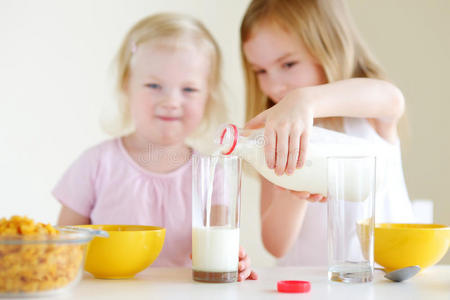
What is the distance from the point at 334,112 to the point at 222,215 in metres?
0.35

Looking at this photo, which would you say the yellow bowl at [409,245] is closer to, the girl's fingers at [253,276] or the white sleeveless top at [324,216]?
the girl's fingers at [253,276]

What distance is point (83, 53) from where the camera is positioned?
7.97 feet

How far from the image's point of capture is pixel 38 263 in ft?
2.13

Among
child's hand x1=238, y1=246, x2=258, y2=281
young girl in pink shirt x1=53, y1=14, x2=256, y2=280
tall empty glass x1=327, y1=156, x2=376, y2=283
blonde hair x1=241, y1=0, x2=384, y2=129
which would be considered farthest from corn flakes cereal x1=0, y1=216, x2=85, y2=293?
blonde hair x1=241, y1=0, x2=384, y2=129

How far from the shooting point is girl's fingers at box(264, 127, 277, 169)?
831 mm

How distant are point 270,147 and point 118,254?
0.89ft

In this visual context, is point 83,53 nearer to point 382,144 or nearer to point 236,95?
point 236,95

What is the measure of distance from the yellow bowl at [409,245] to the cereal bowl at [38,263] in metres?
0.47

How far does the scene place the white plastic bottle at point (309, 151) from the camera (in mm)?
870

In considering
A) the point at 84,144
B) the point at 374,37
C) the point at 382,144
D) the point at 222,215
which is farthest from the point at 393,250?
the point at 84,144

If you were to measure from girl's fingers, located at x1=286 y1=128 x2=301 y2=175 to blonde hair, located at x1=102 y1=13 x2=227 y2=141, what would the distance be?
725 millimetres

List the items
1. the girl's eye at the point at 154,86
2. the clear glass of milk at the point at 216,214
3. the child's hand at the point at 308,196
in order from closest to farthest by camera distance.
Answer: the clear glass of milk at the point at 216,214 → the child's hand at the point at 308,196 → the girl's eye at the point at 154,86

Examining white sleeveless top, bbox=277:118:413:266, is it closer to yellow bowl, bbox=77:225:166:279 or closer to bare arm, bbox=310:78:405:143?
bare arm, bbox=310:78:405:143

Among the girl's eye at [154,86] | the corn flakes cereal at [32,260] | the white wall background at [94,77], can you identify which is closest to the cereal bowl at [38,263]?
the corn flakes cereal at [32,260]
